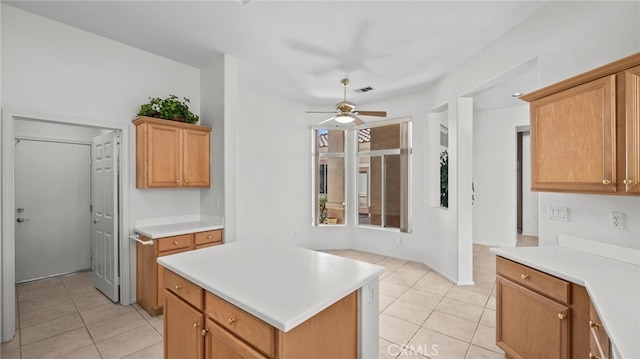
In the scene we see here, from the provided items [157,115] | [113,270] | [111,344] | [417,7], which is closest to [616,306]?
[417,7]

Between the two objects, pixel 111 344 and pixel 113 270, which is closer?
pixel 111 344

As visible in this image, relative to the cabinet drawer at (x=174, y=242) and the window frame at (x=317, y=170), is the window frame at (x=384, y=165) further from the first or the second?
the cabinet drawer at (x=174, y=242)

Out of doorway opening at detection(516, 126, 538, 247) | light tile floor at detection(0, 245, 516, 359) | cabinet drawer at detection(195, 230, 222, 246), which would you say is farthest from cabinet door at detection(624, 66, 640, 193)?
doorway opening at detection(516, 126, 538, 247)

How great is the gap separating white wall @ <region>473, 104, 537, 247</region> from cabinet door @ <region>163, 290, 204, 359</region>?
236 inches

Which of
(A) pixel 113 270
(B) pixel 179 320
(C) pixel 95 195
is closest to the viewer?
(B) pixel 179 320

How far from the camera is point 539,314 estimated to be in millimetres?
1703

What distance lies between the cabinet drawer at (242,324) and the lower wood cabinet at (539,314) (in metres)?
1.68

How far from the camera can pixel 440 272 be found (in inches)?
161

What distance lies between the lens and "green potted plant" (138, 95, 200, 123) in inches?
121

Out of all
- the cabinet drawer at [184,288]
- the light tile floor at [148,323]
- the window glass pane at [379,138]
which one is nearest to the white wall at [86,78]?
the light tile floor at [148,323]

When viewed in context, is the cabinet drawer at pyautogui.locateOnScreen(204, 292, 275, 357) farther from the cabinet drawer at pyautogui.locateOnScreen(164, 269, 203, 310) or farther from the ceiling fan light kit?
the ceiling fan light kit

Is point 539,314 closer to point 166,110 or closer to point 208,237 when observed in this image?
point 208,237

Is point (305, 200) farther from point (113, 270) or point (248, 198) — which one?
point (113, 270)

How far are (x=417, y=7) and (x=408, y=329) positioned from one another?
3.02 metres
